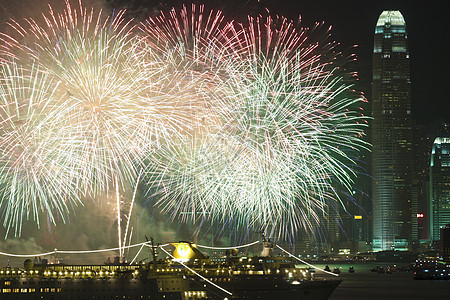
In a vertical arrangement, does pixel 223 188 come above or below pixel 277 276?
above

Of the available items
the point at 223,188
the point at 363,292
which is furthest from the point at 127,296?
the point at 363,292

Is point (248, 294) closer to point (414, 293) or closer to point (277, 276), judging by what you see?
point (277, 276)

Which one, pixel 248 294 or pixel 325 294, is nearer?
pixel 248 294

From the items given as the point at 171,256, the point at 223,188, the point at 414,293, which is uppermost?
the point at 223,188

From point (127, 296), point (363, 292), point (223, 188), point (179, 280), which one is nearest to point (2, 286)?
point (127, 296)

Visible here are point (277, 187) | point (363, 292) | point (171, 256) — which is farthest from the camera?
point (363, 292)

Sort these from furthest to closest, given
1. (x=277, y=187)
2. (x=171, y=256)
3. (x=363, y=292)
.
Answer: (x=363, y=292)
(x=171, y=256)
(x=277, y=187)
